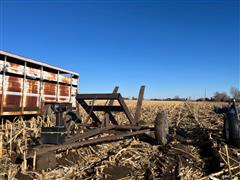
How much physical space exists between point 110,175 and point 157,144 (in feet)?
8.90

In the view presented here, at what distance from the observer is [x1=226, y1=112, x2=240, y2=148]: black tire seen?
6219 millimetres

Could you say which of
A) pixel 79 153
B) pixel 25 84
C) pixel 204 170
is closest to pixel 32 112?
pixel 25 84

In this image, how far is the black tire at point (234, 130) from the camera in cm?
622

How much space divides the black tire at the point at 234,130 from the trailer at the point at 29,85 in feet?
13.8

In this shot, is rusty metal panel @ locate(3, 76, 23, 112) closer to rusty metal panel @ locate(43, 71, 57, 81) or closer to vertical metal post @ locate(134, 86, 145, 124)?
rusty metal panel @ locate(43, 71, 57, 81)

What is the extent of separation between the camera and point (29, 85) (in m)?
8.50

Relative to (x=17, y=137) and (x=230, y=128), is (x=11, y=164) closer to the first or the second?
(x=17, y=137)

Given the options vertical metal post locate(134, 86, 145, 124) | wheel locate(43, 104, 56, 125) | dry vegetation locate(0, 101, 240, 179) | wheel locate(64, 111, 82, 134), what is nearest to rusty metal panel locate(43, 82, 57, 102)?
Result: wheel locate(43, 104, 56, 125)

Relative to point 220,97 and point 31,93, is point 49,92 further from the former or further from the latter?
point 220,97

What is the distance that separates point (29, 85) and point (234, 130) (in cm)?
599

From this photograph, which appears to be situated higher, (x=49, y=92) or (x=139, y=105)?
(x=49, y=92)

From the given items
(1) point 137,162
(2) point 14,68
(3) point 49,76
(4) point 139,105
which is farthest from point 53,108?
(1) point 137,162

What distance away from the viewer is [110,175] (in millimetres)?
4598

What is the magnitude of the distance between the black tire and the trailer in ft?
13.8
